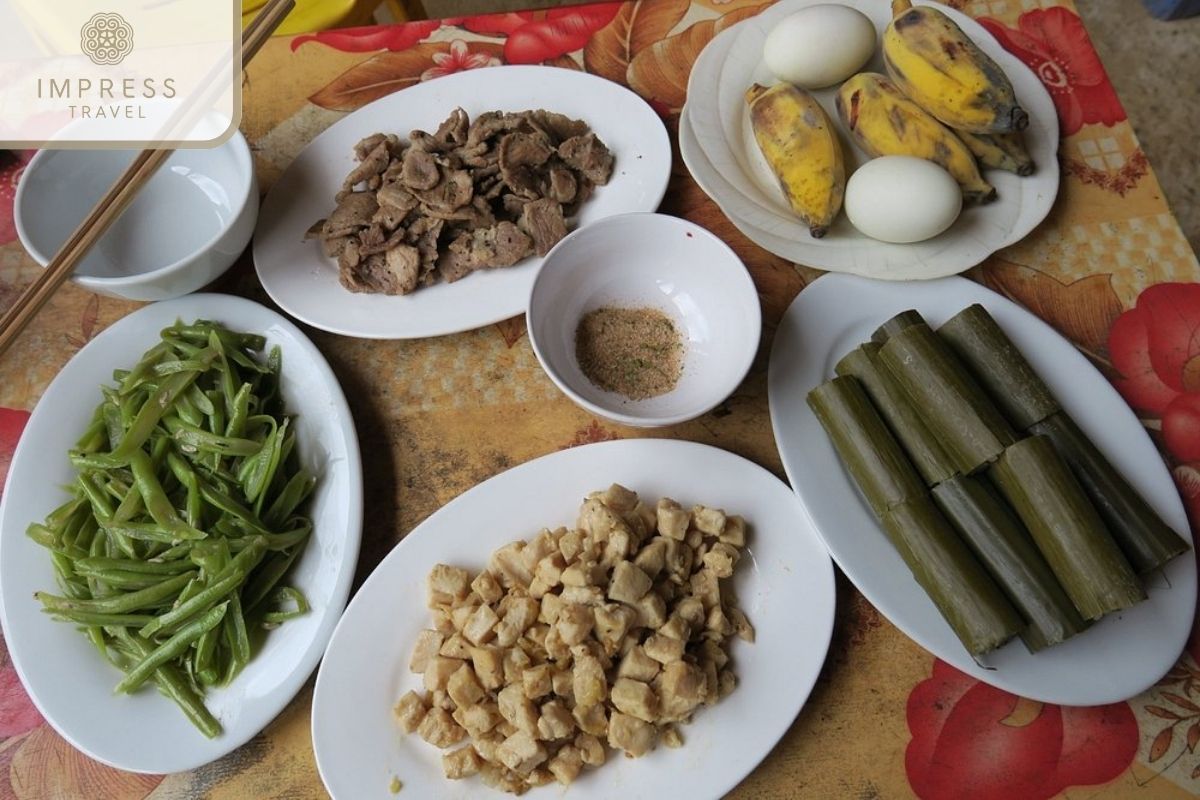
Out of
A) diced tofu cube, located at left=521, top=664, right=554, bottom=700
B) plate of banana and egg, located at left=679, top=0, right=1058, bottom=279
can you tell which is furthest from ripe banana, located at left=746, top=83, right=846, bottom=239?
diced tofu cube, located at left=521, top=664, right=554, bottom=700

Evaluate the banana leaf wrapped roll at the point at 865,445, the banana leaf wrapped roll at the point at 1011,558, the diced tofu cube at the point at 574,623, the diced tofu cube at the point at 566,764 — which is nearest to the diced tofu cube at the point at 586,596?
the diced tofu cube at the point at 574,623

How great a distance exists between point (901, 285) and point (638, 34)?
0.88 meters

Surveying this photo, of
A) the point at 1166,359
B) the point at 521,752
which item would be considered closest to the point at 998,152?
the point at 1166,359

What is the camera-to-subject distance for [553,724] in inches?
48.0

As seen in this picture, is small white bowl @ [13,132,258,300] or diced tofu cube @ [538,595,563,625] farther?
small white bowl @ [13,132,258,300]

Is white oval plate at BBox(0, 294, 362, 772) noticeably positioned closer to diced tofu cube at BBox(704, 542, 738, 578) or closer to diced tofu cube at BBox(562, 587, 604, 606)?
diced tofu cube at BBox(562, 587, 604, 606)

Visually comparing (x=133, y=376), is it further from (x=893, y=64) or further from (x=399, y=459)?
(x=893, y=64)

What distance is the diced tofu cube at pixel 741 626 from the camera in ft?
4.29

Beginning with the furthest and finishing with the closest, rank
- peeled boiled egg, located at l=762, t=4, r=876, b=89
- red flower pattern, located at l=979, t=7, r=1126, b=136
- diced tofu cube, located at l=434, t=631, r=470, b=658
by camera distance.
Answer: red flower pattern, located at l=979, t=7, r=1126, b=136, peeled boiled egg, located at l=762, t=4, r=876, b=89, diced tofu cube, located at l=434, t=631, r=470, b=658

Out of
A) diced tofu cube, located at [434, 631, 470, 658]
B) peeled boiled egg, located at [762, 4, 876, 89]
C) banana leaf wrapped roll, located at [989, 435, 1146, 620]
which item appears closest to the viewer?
banana leaf wrapped roll, located at [989, 435, 1146, 620]

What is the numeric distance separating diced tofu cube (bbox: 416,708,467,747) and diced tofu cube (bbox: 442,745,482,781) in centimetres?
2

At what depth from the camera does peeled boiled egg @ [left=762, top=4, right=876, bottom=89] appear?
162 cm

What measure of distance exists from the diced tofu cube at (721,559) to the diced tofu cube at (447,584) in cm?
41

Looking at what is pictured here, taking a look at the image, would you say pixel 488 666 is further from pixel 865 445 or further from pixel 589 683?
pixel 865 445
